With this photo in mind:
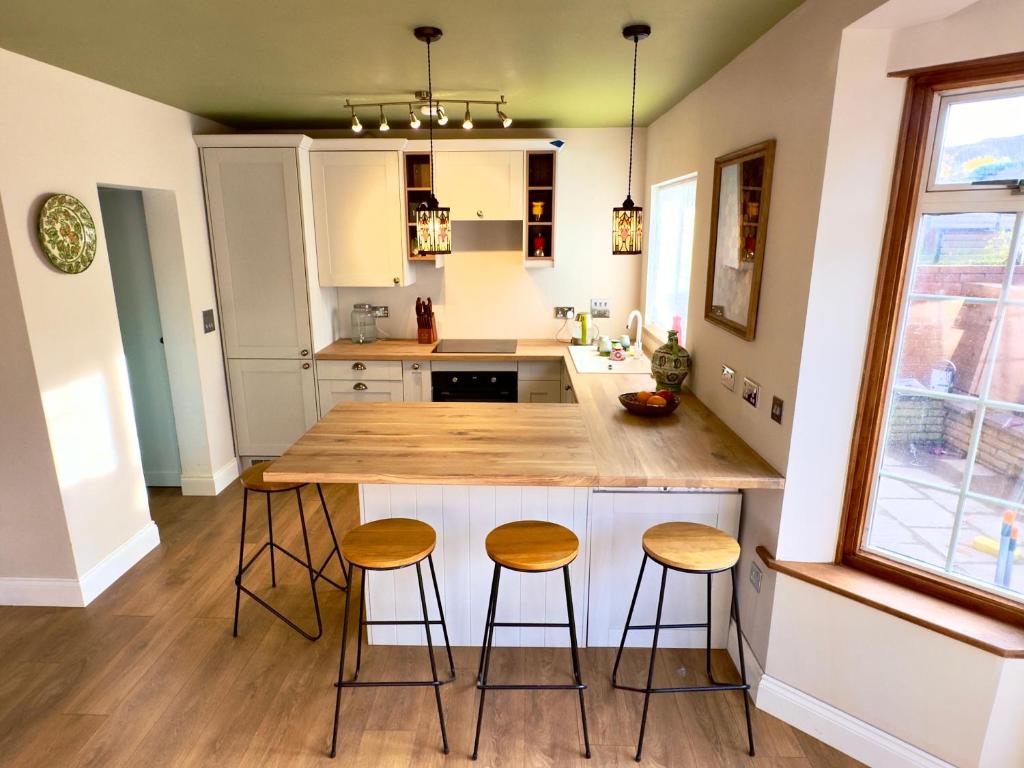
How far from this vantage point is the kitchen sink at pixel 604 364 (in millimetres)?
3691

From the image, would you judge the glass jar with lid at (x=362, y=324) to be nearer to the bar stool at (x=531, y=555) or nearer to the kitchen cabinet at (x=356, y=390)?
the kitchen cabinet at (x=356, y=390)

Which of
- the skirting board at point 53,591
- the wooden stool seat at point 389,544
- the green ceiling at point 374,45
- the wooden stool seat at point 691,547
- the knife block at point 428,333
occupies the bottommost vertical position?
the skirting board at point 53,591

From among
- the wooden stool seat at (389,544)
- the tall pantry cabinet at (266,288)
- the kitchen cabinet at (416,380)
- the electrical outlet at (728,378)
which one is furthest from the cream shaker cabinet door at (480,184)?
the wooden stool seat at (389,544)

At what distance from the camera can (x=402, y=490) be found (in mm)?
2406

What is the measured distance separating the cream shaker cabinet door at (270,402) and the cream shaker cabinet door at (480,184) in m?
1.62

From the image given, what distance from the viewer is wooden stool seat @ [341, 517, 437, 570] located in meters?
2.03

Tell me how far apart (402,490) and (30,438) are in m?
1.78

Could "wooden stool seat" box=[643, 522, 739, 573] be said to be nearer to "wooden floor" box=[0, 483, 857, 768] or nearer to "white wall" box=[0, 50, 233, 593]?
"wooden floor" box=[0, 483, 857, 768]

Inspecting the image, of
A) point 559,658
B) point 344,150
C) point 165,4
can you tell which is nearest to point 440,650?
point 559,658

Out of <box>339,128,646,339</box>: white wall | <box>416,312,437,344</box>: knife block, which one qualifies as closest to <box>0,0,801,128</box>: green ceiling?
<box>339,128,646,339</box>: white wall

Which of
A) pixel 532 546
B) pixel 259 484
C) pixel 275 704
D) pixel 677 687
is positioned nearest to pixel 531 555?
pixel 532 546

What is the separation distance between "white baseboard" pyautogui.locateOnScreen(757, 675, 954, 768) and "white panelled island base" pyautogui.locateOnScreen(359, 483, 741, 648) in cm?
39

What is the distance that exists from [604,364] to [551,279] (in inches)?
44.1

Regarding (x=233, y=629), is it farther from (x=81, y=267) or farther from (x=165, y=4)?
(x=165, y=4)
